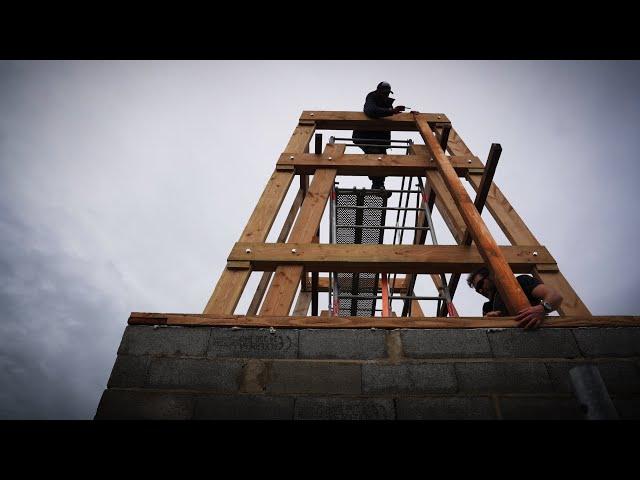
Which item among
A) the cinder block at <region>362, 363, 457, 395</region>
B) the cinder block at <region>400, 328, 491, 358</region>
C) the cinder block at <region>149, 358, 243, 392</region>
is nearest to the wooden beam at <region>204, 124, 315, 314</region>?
the cinder block at <region>149, 358, 243, 392</region>

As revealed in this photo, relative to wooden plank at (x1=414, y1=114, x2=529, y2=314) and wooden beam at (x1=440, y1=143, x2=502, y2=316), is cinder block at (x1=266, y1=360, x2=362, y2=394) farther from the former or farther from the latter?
wooden beam at (x1=440, y1=143, x2=502, y2=316)

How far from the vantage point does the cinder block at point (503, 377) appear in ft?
6.63

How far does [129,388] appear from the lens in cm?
202

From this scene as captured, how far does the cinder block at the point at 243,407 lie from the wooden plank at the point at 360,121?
4408 millimetres

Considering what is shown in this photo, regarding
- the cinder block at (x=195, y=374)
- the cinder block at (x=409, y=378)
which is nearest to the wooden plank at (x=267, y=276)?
the cinder block at (x=195, y=374)

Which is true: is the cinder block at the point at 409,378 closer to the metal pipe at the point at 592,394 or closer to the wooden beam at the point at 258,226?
the metal pipe at the point at 592,394

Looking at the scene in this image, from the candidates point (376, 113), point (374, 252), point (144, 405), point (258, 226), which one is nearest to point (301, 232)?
point (258, 226)

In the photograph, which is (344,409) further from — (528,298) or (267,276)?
(267,276)

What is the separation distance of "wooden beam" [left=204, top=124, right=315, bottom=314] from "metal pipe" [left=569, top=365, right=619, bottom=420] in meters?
2.22
